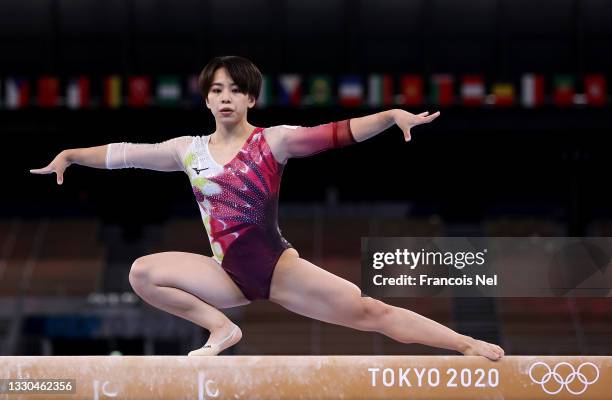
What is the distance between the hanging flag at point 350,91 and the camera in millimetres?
14523

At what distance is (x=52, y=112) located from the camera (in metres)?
14.8

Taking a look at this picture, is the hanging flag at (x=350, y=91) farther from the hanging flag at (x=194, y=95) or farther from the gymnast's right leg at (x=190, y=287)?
the gymnast's right leg at (x=190, y=287)

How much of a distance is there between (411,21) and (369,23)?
703mm

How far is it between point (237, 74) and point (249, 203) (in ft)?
2.47

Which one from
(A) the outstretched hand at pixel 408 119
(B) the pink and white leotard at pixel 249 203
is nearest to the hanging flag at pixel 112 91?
(B) the pink and white leotard at pixel 249 203

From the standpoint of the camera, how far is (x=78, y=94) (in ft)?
48.9

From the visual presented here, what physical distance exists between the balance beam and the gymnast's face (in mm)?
1370

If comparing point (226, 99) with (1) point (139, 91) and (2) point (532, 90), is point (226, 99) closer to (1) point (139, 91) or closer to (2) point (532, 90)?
(1) point (139, 91)

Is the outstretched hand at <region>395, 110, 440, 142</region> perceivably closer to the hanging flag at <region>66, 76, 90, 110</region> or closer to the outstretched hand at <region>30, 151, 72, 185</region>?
the outstretched hand at <region>30, 151, 72, 185</region>

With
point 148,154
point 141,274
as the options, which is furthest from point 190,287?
point 148,154

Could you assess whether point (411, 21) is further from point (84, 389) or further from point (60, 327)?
point (84, 389)

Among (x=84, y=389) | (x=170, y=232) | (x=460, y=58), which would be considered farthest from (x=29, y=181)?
(x=84, y=389)

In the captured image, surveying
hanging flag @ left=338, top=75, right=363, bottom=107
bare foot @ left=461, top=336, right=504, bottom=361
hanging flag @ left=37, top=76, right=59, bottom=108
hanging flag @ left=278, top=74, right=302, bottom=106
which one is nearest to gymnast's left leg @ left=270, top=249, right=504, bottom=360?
bare foot @ left=461, top=336, right=504, bottom=361

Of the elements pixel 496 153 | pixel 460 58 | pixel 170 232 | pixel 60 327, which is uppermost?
pixel 460 58
